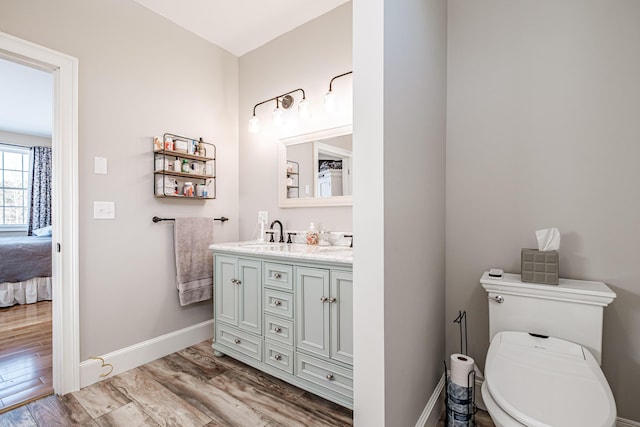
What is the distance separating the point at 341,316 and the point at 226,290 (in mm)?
1044

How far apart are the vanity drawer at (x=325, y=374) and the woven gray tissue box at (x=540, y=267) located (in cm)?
103

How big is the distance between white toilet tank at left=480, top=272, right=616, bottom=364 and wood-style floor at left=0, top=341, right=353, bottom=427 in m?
0.99

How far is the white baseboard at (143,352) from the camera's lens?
197cm

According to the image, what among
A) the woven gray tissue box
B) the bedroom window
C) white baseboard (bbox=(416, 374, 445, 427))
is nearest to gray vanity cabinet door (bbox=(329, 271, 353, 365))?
white baseboard (bbox=(416, 374, 445, 427))

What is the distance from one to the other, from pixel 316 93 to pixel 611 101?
1769 millimetres

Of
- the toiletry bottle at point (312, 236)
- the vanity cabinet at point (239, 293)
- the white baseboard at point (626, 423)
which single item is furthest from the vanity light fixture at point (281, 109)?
the white baseboard at point (626, 423)

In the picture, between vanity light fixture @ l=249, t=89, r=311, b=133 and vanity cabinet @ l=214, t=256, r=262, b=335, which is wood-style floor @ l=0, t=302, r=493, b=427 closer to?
vanity cabinet @ l=214, t=256, r=262, b=335

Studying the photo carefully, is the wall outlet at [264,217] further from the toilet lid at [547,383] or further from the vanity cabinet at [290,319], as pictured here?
the toilet lid at [547,383]

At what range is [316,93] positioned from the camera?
2.40 m

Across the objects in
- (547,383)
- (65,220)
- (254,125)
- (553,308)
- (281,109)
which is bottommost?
(547,383)

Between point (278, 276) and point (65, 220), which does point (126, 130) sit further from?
point (278, 276)

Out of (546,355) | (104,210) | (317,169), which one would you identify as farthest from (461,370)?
(104,210)

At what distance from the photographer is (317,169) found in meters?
2.41

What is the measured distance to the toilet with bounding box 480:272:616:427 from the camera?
0.95 meters
